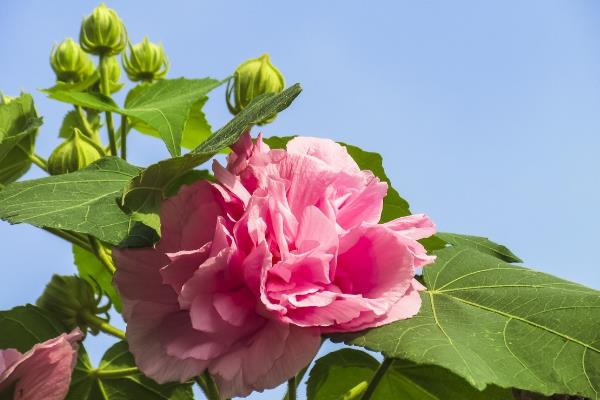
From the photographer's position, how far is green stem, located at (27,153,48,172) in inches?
39.4

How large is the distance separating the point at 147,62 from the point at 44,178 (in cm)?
58

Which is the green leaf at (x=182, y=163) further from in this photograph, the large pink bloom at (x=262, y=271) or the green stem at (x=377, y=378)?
the green stem at (x=377, y=378)

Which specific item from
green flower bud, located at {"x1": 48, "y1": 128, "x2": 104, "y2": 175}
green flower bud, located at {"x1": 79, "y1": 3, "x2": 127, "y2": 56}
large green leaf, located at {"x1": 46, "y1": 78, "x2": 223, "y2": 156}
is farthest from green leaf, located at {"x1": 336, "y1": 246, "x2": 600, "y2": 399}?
green flower bud, located at {"x1": 79, "y1": 3, "x2": 127, "y2": 56}

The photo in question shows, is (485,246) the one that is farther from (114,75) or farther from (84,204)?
(114,75)

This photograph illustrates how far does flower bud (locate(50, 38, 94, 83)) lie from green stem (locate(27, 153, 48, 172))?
0.29 meters

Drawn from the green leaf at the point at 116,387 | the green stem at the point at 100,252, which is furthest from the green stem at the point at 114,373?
the green stem at the point at 100,252

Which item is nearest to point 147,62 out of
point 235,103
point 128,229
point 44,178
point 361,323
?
point 235,103

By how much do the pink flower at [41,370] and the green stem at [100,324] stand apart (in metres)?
0.26

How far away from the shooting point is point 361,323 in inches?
21.1

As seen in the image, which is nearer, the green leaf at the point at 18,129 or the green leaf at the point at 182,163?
the green leaf at the point at 182,163

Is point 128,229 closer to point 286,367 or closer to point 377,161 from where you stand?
point 286,367

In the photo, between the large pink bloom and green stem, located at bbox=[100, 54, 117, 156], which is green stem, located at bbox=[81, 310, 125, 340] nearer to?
green stem, located at bbox=[100, 54, 117, 156]

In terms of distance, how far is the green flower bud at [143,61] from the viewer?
1243 mm

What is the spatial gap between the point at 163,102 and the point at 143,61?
0.29 metres
